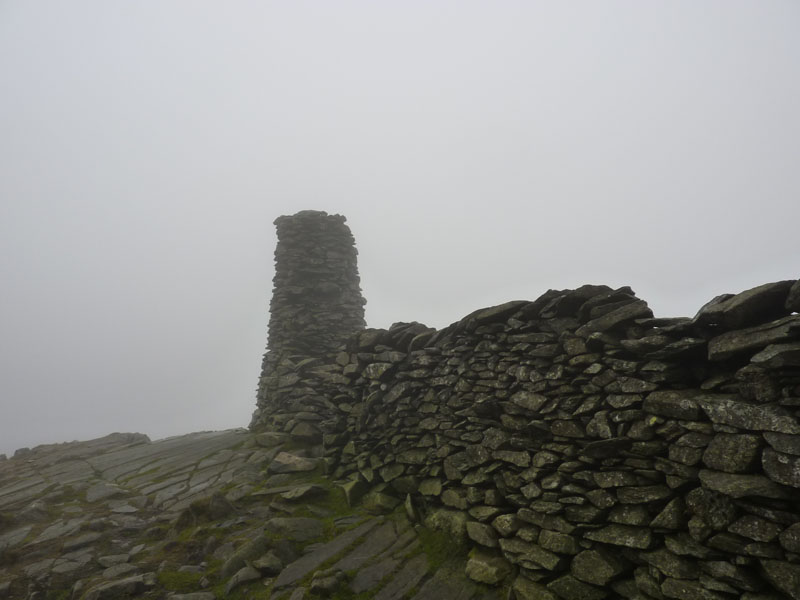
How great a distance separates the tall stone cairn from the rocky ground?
16.2 ft

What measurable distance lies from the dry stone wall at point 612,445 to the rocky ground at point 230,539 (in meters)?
0.68

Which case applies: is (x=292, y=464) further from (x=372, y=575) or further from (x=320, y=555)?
(x=372, y=575)

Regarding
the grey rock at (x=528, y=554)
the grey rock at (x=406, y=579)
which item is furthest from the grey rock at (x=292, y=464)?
the grey rock at (x=528, y=554)

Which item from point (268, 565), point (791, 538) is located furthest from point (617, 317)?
A: point (268, 565)

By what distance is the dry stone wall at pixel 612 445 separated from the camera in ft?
19.6

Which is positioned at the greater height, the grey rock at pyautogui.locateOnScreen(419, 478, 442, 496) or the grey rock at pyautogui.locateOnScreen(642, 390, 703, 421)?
the grey rock at pyautogui.locateOnScreen(642, 390, 703, 421)

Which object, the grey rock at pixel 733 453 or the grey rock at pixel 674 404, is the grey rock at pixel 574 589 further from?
the grey rock at pixel 674 404

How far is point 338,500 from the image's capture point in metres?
12.4

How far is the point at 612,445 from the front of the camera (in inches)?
297

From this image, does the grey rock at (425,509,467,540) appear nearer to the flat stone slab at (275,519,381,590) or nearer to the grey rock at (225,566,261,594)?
the flat stone slab at (275,519,381,590)

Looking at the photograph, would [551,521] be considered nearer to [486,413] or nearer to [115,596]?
[486,413]

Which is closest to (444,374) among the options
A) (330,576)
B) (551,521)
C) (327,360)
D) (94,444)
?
(551,521)

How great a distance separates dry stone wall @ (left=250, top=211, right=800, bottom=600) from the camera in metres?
5.96

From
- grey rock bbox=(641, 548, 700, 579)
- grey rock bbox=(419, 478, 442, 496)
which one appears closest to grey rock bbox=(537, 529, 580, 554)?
grey rock bbox=(641, 548, 700, 579)
